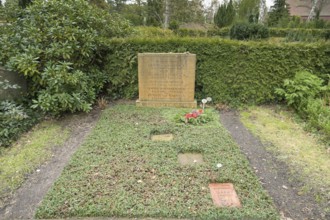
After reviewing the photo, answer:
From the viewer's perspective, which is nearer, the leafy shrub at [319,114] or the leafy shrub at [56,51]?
the leafy shrub at [319,114]

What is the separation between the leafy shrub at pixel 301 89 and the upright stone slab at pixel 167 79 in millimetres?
2110

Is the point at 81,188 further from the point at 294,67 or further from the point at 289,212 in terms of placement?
the point at 294,67

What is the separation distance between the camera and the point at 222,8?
20.5m

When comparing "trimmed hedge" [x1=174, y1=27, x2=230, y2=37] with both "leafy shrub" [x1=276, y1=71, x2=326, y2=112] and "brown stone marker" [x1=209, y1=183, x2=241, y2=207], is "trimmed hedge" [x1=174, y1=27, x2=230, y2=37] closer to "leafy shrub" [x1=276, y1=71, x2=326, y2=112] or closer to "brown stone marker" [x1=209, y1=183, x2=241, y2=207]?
"leafy shrub" [x1=276, y1=71, x2=326, y2=112]

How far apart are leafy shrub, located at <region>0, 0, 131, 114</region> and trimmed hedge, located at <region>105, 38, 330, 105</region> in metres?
0.72

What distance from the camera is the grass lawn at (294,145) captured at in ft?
9.48

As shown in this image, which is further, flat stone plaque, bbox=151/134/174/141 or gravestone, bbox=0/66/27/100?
gravestone, bbox=0/66/27/100

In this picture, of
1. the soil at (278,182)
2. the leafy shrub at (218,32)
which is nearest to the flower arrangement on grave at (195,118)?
the soil at (278,182)

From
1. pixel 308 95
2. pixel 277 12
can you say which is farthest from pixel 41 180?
pixel 277 12

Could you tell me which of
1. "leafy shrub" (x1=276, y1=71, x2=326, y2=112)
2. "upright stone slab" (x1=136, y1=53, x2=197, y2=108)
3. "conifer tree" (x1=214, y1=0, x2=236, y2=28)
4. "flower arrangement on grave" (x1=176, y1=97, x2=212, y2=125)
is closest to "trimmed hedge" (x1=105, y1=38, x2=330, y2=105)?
"leafy shrub" (x1=276, y1=71, x2=326, y2=112)

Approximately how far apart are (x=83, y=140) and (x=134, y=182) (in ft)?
5.28

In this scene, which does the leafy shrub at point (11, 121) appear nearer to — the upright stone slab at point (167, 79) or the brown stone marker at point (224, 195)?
the upright stone slab at point (167, 79)

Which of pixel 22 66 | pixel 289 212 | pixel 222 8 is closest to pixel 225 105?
pixel 289 212

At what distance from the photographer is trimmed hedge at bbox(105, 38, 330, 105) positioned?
5.41m
